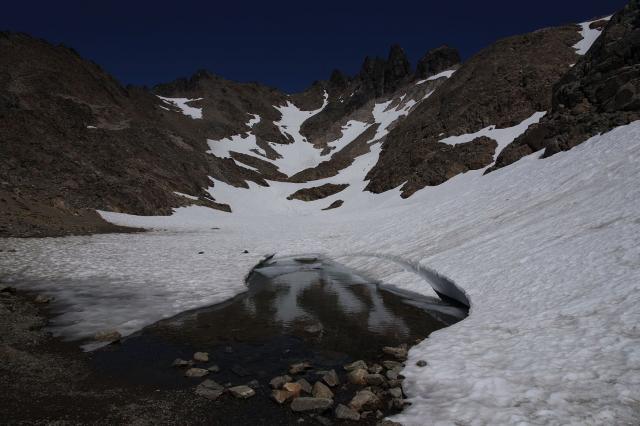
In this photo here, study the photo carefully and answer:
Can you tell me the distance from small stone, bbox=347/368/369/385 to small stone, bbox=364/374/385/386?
0.06 meters

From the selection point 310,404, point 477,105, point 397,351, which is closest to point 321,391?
point 310,404

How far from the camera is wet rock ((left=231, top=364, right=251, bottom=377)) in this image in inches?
334

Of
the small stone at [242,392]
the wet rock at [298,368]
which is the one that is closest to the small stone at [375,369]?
the wet rock at [298,368]

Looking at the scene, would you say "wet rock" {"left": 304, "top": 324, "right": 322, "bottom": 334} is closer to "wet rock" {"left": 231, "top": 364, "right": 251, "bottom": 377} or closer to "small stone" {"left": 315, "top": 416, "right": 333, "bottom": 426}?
"wet rock" {"left": 231, "top": 364, "right": 251, "bottom": 377}

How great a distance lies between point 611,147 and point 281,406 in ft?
79.3

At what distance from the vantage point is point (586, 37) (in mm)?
73750

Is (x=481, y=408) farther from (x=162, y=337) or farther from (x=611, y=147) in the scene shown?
(x=611, y=147)

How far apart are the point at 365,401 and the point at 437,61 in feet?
449

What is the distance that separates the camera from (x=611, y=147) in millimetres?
22062

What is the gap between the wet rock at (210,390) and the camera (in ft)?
24.4

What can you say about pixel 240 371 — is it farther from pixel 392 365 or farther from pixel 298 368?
pixel 392 365

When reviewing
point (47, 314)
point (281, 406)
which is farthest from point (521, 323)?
point (47, 314)

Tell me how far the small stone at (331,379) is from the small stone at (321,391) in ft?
1.04

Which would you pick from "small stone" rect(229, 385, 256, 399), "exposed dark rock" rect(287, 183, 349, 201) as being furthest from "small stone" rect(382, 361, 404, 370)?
"exposed dark rock" rect(287, 183, 349, 201)
